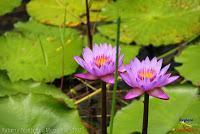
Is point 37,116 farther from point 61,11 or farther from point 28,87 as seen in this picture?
point 61,11

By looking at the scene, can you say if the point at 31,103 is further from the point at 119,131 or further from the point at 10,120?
the point at 119,131

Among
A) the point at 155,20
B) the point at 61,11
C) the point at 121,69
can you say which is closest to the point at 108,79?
the point at 121,69

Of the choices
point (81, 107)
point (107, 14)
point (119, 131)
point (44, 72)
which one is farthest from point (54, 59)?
point (119, 131)

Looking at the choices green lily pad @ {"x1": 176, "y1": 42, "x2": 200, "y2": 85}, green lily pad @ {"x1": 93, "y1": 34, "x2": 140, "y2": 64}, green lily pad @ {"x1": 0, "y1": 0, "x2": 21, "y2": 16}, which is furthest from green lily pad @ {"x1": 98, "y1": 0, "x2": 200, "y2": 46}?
green lily pad @ {"x1": 0, "y1": 0, "x2": 21, "y2": 16}

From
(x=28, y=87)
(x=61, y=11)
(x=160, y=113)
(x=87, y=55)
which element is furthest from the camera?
(x=61, y=11)

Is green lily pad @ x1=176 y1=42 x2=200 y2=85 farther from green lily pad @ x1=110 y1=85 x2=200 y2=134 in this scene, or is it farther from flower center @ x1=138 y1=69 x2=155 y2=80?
flower center @ x1=138 y1=69 x2=155 y2=80

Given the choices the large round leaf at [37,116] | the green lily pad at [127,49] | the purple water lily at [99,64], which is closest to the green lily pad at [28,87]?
the large round leaf at [37,116]

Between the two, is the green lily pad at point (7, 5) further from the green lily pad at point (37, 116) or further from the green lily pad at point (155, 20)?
the green lily pad at point (37, 116)

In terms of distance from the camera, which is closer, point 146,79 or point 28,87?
point 146,79
